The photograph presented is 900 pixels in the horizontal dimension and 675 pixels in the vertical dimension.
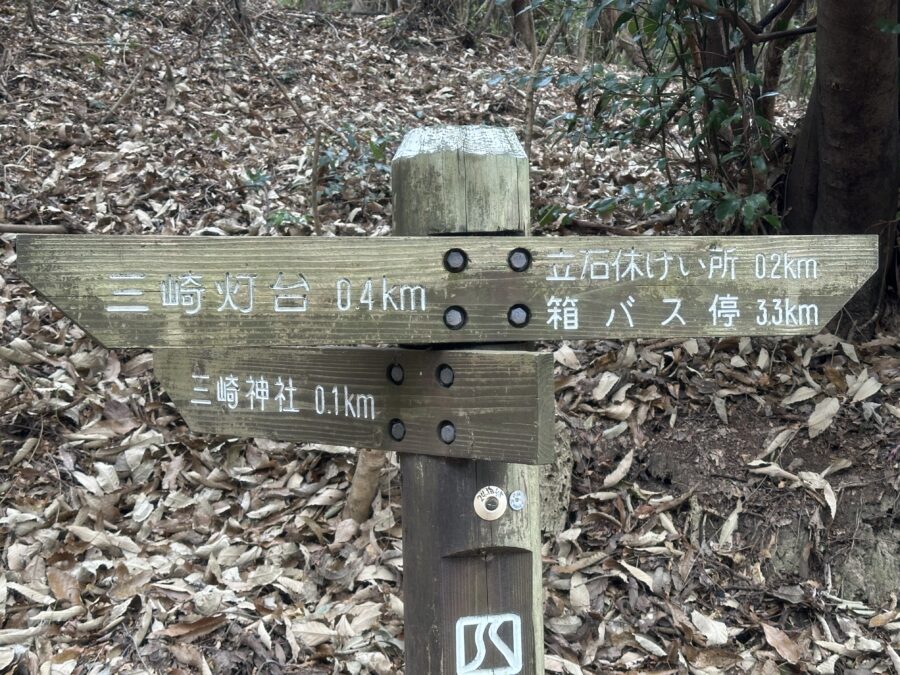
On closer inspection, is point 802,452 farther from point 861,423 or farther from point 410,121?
point 410,121

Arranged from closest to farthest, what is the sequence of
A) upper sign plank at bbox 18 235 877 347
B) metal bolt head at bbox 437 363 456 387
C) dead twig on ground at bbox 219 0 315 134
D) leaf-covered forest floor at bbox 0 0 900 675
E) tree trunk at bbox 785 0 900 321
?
upper sign plank at bbox 18 235 877 347 → metal bolt head at bbox 437 363 456 387 → leaf-covered forest floor at bbox 0 0 900 675 → tree trunk at bbox 785 0 900 321 → dead twig on ground at bbox 219 0 315 134

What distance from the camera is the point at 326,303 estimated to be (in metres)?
1.62

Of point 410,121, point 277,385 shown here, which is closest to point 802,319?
point 277,385

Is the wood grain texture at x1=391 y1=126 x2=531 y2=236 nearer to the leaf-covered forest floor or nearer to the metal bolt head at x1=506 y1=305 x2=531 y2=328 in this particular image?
the metal bolt head at x1=506 y1=305 x2=531 y2=328

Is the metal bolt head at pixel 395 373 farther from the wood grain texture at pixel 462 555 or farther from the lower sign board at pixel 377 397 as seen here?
the wood grain texture at pixel 462 555

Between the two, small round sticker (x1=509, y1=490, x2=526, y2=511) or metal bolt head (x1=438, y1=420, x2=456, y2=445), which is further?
small round sticker (x1=509, y1=490, x2=526, y2=511)

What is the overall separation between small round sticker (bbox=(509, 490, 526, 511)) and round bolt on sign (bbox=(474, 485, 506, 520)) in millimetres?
25

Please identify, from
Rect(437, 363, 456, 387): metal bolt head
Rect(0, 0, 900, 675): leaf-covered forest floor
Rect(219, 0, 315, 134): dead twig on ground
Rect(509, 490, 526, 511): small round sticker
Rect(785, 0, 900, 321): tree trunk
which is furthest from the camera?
Rect(219, 0, 315, 134): dead twig on ground

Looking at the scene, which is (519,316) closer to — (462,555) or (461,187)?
(461,187)

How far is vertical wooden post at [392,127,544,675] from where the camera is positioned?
1770 mm

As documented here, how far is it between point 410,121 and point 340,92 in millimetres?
920

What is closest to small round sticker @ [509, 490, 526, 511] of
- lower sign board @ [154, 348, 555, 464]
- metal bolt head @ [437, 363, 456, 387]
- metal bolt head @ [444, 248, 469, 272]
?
lower sign board @ [154, 348, 555, 464]

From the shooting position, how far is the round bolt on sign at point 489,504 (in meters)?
1.79

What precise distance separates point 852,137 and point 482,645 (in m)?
3.15
